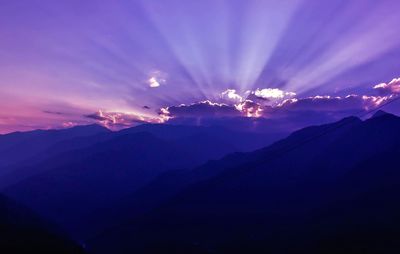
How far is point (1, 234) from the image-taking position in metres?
153

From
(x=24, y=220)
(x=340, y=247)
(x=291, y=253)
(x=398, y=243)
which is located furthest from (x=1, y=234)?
(x=398, y=243)

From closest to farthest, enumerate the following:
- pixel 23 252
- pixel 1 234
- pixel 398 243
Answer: pixel 23 252 < pixel 1 234 < pixel 398 243

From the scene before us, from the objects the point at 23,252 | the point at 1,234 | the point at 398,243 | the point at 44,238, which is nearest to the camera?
the point at 23,252

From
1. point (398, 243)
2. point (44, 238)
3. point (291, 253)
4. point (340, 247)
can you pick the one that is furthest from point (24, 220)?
point (398, 243)

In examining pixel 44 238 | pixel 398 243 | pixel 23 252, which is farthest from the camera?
pixel 398 243

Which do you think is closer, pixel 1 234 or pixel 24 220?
pixel 1 234

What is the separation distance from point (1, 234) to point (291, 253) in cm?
14083

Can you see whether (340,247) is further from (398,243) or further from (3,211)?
(3,211)

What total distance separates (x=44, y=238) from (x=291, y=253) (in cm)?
12435

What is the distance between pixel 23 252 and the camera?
136000 millimetres

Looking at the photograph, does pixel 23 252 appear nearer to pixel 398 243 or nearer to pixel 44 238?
pixel 44 238

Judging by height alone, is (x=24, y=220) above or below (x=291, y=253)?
above

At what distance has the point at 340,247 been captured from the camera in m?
199

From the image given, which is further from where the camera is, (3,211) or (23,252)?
(3,211)
